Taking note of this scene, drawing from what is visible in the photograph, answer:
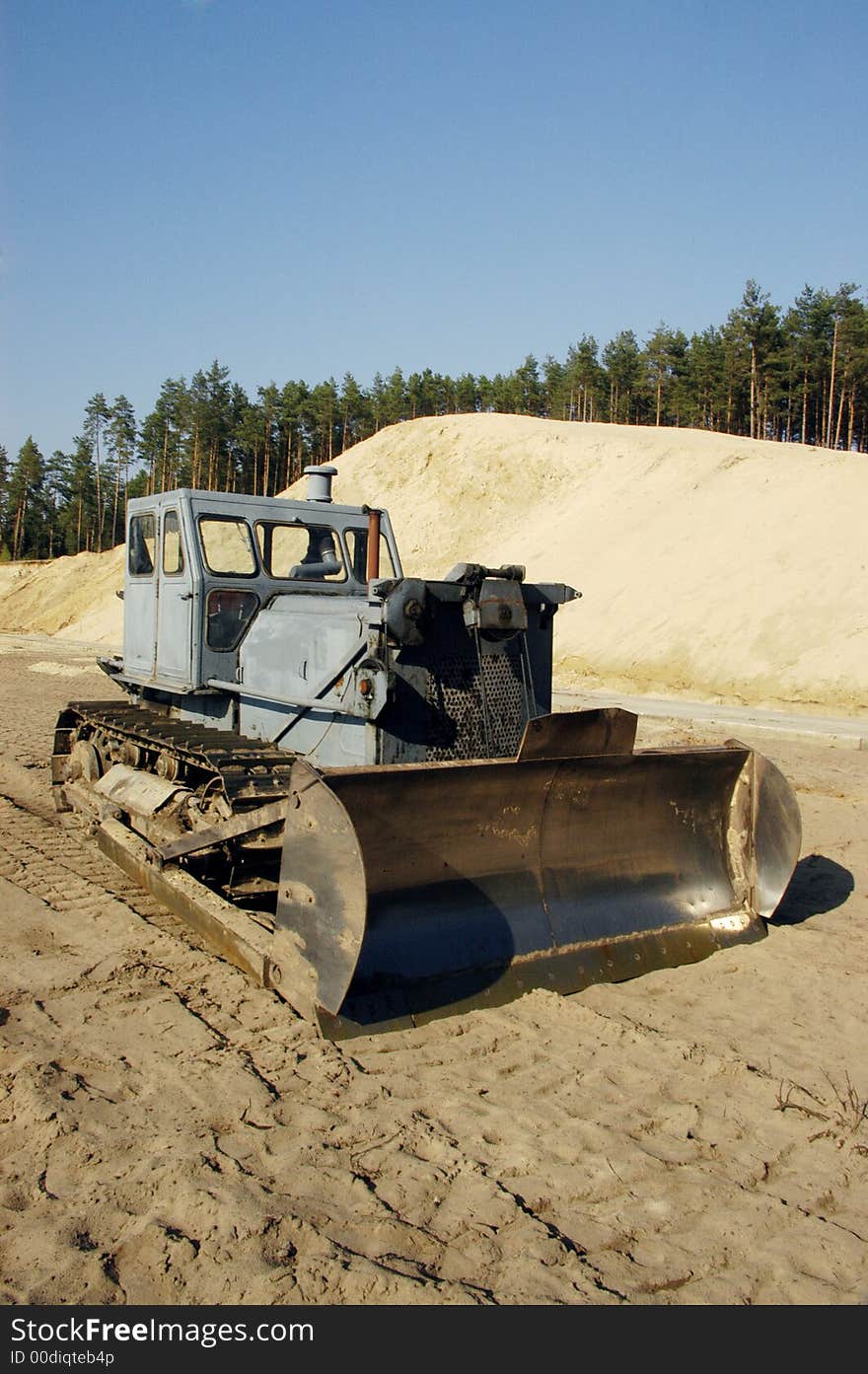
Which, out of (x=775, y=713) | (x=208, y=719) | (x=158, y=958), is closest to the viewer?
(x=158, y=958)

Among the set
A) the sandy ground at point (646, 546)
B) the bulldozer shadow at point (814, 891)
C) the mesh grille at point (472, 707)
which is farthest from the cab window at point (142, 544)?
the sandy ground at point (646, 546)

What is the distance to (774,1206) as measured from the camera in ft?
11.0

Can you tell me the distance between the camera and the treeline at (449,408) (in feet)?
162

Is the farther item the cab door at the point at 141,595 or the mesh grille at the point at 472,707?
the cab door at the point at 141,595

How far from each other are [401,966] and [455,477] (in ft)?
131

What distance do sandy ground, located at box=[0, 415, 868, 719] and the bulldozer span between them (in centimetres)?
1390

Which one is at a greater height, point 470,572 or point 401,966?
point 470,572

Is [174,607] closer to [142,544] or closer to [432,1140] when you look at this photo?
[142,544]

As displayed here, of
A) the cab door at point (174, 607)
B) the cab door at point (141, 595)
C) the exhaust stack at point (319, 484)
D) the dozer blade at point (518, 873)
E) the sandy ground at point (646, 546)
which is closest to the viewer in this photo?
the dozer blade at point (518, 873)

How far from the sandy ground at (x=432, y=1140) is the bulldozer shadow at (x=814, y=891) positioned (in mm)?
925

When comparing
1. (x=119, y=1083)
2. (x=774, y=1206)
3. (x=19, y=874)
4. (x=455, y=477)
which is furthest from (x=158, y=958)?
(x=455, y=477)

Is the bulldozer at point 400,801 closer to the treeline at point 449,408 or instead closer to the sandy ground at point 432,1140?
the sandy ground at point 432,1140

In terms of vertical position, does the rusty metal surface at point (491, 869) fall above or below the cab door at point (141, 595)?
below

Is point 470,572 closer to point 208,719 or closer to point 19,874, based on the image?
point 208,719
